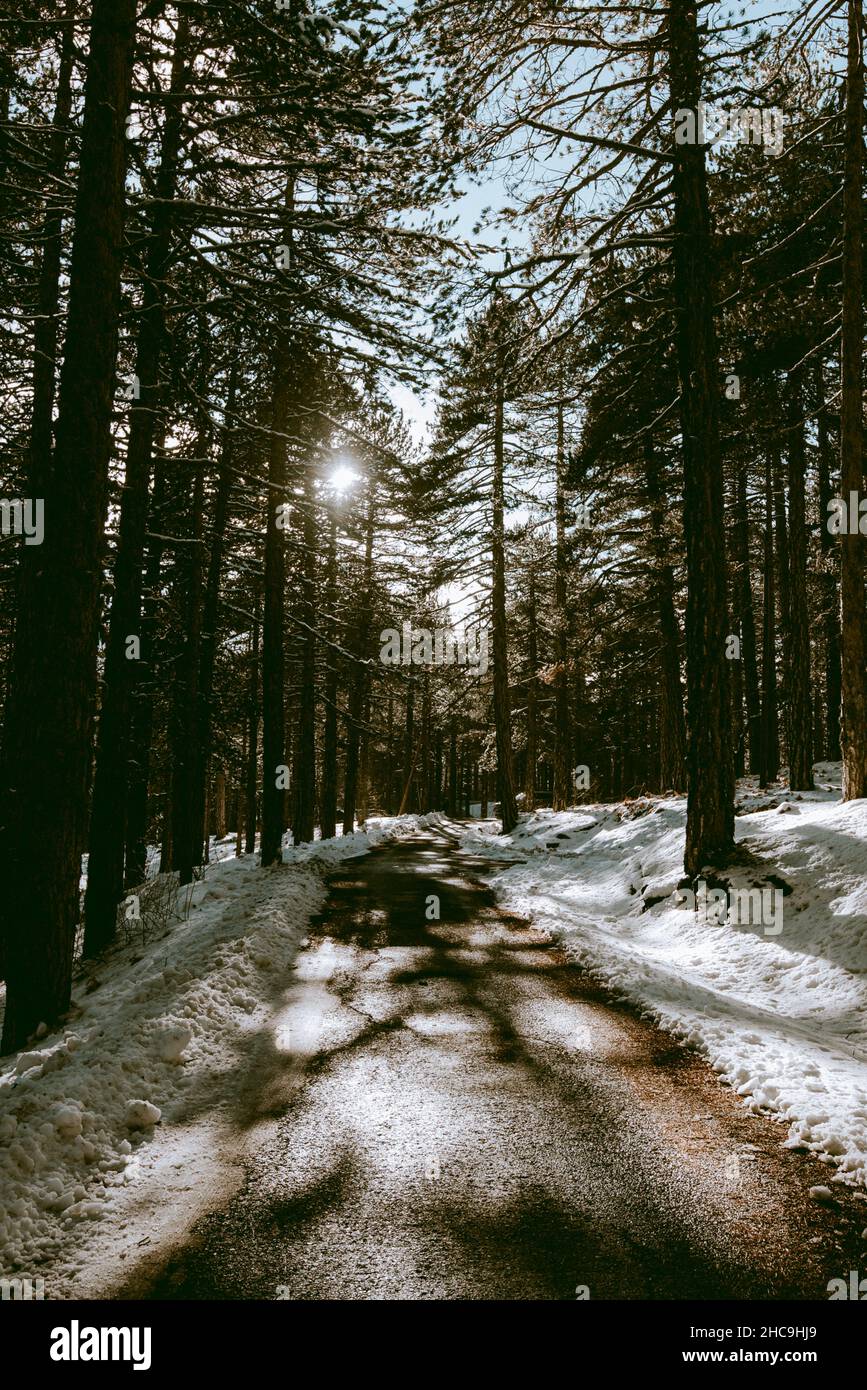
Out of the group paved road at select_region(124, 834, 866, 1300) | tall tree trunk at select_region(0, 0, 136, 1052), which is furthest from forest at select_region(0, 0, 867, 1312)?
paved road at select_region(124, 834, 866, 1300)

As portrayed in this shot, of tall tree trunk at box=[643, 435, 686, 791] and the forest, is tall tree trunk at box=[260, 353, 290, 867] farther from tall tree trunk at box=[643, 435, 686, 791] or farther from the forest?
tall tree trunk at box=[643, 435, 686, 791]

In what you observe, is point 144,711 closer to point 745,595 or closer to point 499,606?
point 499,606

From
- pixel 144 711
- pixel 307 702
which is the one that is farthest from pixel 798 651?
pixel 144 711

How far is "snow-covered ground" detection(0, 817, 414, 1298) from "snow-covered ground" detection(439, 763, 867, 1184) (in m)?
3.13

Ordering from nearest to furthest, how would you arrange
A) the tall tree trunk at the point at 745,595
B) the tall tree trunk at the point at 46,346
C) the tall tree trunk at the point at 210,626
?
the tall tree trunk at the point at 46,346 < the tall tree trunk at the point at 210,626 < the tall tree trunk at the point at 745,595

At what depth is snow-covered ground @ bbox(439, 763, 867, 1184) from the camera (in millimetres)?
4195

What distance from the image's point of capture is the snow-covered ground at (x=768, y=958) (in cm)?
420

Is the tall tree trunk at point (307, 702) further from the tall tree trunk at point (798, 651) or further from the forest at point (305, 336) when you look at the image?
the tall tree trunk at point (798, 651)

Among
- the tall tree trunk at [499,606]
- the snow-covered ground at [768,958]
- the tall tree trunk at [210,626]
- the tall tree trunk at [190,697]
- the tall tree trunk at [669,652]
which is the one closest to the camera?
the snow-covered ground at [768,958]

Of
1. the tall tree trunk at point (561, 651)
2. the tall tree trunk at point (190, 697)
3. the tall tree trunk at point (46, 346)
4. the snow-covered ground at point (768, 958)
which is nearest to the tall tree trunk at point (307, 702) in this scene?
the tall tree trunk at point (190, 697)

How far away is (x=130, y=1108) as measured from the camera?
411 cm

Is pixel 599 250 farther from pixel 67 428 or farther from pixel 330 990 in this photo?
pixel 330 990

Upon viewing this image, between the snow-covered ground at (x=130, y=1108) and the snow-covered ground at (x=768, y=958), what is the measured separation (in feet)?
10.3
